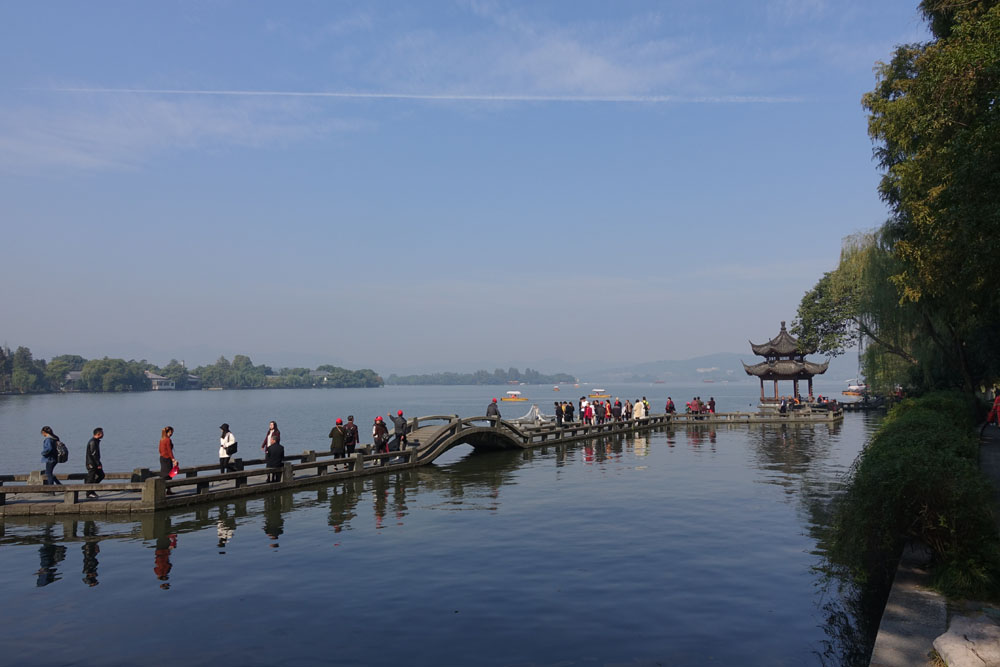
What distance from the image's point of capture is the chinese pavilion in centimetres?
5969

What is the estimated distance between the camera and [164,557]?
43.8 ft

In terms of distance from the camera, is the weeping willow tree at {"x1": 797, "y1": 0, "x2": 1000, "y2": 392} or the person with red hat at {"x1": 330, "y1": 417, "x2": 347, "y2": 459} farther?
the person with red hat at {"x1": 330, "y1": 417, "x2": 347, "y2": 459}

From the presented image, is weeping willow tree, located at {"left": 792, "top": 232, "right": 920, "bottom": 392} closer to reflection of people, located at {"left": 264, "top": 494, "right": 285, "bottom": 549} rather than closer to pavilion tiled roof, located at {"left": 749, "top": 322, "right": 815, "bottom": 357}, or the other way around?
pavilion tiled roof, located at {"left": 749, "top": 322, "right": 815, "bottom": 357}

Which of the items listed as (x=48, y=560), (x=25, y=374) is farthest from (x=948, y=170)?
(x=25, y=374)

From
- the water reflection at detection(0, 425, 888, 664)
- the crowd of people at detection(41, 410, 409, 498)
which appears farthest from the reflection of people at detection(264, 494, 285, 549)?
the crowd of people at detection(41, 410, 409, 498)

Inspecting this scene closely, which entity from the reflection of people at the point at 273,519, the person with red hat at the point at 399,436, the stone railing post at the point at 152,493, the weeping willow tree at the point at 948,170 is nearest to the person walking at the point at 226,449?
the reflection of people at the point at 273,519

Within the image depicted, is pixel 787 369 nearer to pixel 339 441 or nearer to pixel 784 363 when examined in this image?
pixel 784 363

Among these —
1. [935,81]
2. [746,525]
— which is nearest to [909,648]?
[746,525]

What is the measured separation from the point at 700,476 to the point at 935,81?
13925 millimetres

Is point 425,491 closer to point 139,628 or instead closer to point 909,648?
point 139,628

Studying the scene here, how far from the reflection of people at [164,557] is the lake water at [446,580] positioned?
7cm

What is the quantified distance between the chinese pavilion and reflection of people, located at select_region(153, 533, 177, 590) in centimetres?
5311

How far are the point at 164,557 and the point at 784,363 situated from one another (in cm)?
5622

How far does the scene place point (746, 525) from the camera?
1571cm
